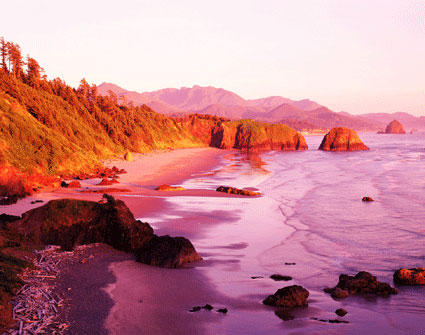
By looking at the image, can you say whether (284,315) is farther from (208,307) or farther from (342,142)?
(342,142)

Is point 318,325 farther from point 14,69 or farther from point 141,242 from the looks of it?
point 14,69

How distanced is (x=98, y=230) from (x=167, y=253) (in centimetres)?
252

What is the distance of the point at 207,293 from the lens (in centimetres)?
847

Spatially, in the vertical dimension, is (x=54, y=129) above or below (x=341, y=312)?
above

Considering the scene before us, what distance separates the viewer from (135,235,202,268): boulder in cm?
1006

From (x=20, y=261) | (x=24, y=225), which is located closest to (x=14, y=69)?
(x=24, y=225)

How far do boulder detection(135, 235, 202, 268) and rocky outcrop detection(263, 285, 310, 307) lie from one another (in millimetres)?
3018

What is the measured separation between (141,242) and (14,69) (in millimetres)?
38728

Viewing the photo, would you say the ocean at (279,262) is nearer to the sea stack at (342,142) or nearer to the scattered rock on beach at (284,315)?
→ the scattered rock on beach at (284,315)

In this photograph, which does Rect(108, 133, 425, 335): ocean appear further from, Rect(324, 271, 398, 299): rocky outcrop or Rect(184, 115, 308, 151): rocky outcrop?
Rect(184, 115, 308, 151): rocky outcrop

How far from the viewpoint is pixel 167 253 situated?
33.6 ft

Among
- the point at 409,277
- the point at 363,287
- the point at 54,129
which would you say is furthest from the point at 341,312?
the point at 54,129

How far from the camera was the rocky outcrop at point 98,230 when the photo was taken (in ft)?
34.1

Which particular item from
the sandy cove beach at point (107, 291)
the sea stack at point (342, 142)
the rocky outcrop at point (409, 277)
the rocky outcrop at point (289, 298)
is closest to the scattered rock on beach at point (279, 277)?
the rocky outcrop at point (289, 298)
